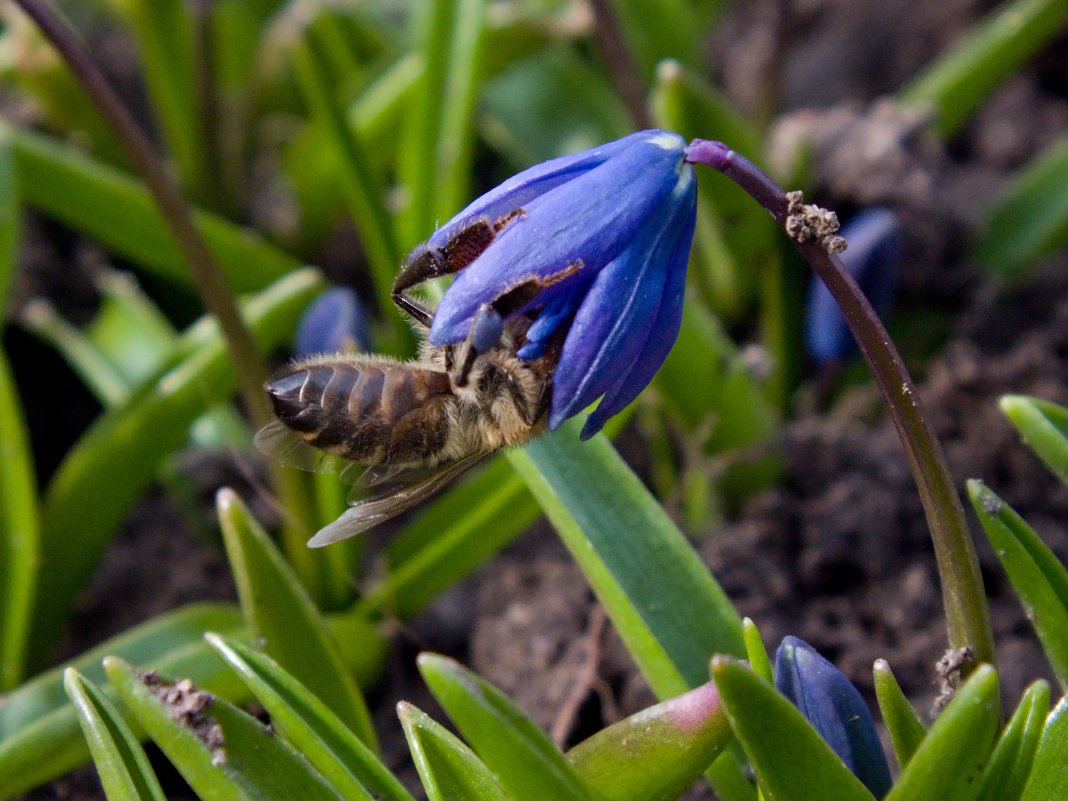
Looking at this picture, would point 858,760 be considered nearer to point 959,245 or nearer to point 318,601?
point 318,601

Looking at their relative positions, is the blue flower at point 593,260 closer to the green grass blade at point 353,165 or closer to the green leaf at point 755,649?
the green leaf at point 755,649

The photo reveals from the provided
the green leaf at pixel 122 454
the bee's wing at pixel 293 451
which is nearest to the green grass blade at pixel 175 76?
the green leaf at pixel 122 454

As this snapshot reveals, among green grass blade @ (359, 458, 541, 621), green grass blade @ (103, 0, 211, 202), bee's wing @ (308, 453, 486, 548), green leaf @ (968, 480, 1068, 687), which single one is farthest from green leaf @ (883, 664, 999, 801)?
green grass blade @ (103, 0, 211, 202)

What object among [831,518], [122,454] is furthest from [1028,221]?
[122,454]

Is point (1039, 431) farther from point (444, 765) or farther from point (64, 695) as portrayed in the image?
point (64, 695)

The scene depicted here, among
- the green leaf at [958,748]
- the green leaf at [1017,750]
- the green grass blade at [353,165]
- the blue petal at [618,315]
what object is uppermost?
the green grass blade at [353,165]

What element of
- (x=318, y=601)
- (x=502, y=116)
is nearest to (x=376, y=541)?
(x=318, y=601)
